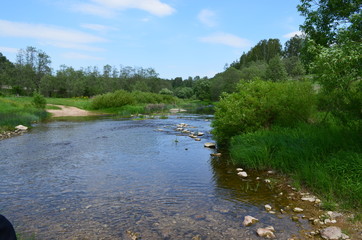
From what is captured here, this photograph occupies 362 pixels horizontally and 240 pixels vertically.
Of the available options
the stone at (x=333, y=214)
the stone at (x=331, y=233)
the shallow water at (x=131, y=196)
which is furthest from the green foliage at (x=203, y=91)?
the stone at (x=331, y=233)

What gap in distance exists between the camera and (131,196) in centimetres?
927

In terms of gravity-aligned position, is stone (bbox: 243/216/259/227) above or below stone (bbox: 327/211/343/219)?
below

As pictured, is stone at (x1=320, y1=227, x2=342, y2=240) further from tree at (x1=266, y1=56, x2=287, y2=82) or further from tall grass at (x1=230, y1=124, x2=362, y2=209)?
tree at (x1=266, y1=56, x2=287, y2=82)

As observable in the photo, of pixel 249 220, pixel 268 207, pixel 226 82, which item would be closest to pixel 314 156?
pixel 268 207

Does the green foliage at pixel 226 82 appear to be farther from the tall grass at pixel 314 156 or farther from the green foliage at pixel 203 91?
the tall grass at pixel 314 156

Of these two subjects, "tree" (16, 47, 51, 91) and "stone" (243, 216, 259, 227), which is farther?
"tree" (16, 47, 51, 91)

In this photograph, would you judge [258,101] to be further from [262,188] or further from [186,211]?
[186,211]

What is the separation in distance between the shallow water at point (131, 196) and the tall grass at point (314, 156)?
1.26 meters

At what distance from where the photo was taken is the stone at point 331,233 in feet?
19.8

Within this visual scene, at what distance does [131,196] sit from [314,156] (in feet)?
23.2

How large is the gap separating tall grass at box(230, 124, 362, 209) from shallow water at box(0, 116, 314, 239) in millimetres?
1265

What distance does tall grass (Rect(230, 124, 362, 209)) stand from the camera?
807cm

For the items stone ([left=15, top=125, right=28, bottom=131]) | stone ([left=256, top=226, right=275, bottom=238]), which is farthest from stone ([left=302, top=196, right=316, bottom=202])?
stone ([left=15, top=125, right=28, bottom=131])

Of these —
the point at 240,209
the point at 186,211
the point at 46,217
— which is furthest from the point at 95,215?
the point at 240,209
